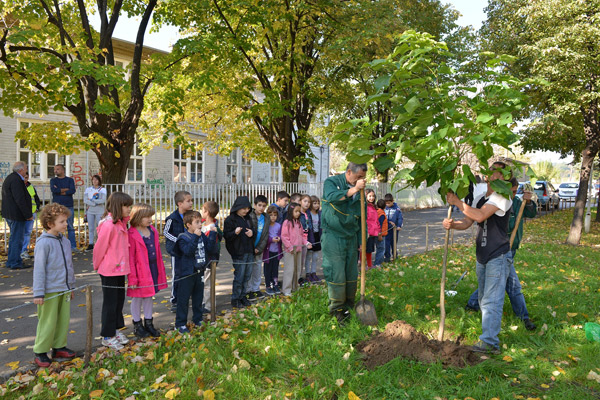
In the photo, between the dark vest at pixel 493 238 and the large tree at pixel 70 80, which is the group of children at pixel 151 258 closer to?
the dark vest at pixel 493 238

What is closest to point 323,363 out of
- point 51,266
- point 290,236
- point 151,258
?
point 151,258

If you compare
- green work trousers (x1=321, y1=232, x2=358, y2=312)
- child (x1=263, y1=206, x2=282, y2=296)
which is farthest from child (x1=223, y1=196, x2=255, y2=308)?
green work trousers (x1=321, y1=232, x2=358, y2=312)

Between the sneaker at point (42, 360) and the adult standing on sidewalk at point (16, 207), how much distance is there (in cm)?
520

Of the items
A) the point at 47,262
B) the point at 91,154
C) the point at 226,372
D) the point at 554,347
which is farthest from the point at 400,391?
the point at 91,154

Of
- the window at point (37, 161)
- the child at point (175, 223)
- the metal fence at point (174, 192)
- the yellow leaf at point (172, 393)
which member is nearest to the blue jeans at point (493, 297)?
the yellow leaf at point (172, 393)

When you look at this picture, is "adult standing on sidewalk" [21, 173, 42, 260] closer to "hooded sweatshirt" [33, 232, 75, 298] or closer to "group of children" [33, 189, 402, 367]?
"group of children" [33, 189, 402, 367]

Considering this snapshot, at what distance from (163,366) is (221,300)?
267 cm

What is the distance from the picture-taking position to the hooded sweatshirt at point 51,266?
4266mm

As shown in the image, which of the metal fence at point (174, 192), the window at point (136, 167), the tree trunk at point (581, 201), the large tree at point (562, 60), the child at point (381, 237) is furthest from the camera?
the window at point (136, 167)

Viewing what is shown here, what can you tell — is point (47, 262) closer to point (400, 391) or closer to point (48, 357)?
Answer: point (48, 357)

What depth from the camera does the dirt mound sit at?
411 cm

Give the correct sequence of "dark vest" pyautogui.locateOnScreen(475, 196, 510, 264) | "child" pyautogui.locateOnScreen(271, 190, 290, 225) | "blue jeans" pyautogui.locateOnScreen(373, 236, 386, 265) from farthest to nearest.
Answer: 1. "blue jeans" pyautogui.locateOnScreen(373, 236, 386, 265)
2. "child" pyautogui.locateOnScreen(271, 190, 290, 225)
3. "dark vest" pyautogui.locateOnScreen(475, 196, 510, 264)

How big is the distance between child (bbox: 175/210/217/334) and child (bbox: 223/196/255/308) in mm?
854

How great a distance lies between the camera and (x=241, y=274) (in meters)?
6.46
